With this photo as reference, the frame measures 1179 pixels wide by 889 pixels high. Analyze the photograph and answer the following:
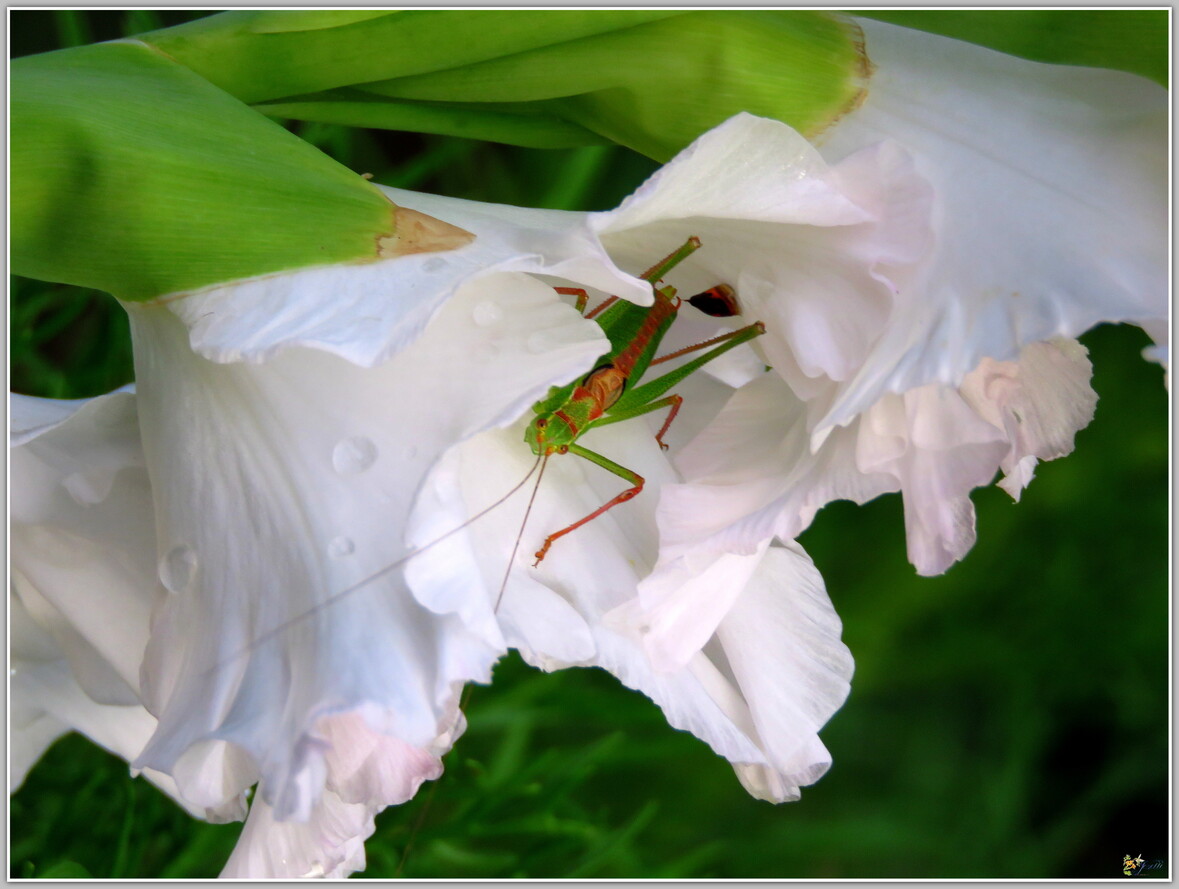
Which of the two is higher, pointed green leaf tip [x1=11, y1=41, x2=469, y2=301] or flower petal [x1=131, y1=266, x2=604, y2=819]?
pointed green leaf tip [x1=11, y1=41, x2=469, y2=301]

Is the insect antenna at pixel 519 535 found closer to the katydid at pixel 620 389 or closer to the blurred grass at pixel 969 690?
the katydid at pixel 620 389

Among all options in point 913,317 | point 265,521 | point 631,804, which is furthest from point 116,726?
point 631,804

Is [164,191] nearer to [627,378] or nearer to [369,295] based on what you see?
[369,295]

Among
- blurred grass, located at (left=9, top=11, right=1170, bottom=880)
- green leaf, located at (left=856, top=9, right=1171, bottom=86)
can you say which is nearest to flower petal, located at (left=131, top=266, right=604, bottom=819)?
green leaf, located at (left=856, top=9, right=1171, bottom=86)

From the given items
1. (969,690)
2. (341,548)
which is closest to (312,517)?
(341,548)

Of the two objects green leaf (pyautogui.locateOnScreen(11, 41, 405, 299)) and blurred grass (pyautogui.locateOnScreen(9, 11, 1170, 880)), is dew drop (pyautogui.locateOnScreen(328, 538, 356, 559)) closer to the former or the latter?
green leaf (pyautogui.locateOnScreen(11, 41, 405, 299))
